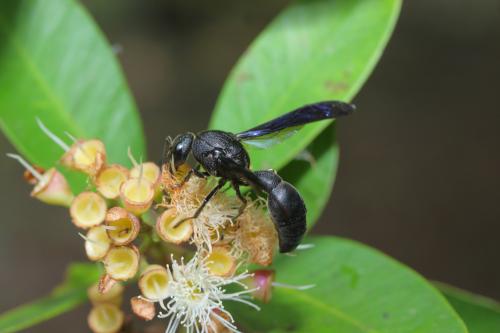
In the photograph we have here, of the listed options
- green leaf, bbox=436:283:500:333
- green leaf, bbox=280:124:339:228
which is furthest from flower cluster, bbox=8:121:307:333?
green leaf, bbox=436:283:500:333

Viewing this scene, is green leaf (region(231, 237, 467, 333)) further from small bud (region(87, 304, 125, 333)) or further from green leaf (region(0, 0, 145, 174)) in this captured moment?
green leaf (region(0, 0, 145, 174))

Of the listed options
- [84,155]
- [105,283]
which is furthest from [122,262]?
[84,155]

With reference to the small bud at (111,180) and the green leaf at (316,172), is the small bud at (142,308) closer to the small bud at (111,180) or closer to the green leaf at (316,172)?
the small bud at (111,180)

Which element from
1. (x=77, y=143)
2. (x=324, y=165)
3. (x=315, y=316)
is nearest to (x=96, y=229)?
(x=77, y=143)

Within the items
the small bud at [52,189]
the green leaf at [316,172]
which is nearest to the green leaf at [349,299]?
the green leaf at [316,172]

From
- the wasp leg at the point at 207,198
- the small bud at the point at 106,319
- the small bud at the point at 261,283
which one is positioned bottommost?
the small bud at the point at 261,283

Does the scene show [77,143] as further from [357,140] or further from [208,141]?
[357,140]

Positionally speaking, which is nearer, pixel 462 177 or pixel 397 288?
pixel 397 288
